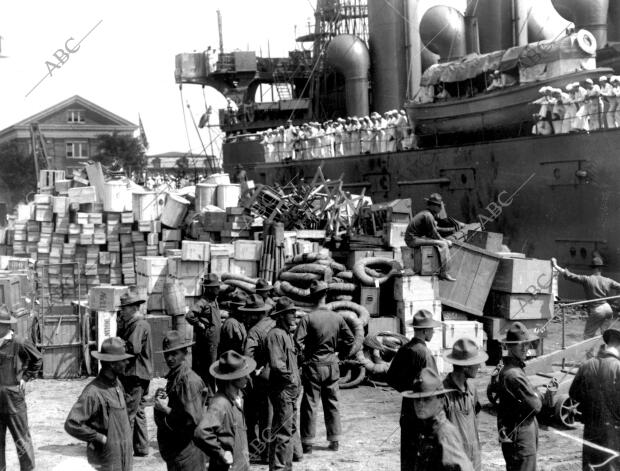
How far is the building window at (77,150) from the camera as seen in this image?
54.7 meters

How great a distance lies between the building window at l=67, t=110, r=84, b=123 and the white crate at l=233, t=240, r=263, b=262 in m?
41.2

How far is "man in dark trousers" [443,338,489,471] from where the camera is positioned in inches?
244

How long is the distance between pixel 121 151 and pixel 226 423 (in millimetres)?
50422

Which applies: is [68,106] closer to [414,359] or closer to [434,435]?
[414,359]

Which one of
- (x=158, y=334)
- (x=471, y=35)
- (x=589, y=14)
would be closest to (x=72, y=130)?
(x=471, y=35)

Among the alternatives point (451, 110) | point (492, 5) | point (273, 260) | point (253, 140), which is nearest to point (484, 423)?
point (273, 260)

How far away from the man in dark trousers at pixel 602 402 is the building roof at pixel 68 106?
38.4m

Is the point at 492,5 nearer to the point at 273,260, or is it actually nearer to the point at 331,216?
the point at 331,216

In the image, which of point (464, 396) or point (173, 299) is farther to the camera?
point (173, 299)

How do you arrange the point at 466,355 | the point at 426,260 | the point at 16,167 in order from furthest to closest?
the point at 16,167
the point at 426,260
the point at 466,355

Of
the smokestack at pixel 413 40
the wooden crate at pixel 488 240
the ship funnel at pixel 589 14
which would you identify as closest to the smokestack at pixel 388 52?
the smokestack at pixel 413 40

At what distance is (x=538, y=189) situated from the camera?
1953 cm

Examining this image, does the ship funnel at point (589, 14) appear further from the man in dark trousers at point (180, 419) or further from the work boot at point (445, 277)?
the man in dark trousers at point (180, 419)

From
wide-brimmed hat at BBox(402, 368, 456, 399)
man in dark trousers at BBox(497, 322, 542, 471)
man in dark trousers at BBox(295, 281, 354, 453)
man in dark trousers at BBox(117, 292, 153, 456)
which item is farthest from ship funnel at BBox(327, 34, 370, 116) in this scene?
wide-brimmed hat at BBox(402, 368, 456, 399)
